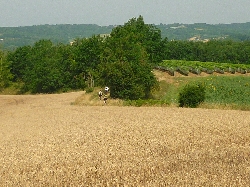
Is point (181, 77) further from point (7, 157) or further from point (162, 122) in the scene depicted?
point (7, 157)

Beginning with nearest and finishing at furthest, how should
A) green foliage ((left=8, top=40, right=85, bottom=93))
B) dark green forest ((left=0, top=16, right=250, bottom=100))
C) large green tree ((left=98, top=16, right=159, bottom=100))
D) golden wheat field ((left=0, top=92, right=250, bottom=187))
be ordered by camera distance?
golden wheat field ((left=0, top=92, right=250, bottom=187))
large green tree ((left=98, top=16, right=159, bottom=100))
dark green forest ((left=0, top=16, right=250, bottom=100))
green foliage ((left=8, top=40, right=85, bottom=93))

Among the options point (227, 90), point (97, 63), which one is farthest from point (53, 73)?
point (227, 90)

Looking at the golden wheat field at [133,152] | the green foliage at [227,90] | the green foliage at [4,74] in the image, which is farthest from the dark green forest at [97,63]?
the golden wheat field at [133,152]

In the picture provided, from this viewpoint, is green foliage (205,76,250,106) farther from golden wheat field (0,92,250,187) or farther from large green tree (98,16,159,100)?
golden wheat field (0,92,250,187)

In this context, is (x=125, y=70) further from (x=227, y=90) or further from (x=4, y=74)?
(x=4, y=74)

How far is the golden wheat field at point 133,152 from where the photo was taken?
12.4m

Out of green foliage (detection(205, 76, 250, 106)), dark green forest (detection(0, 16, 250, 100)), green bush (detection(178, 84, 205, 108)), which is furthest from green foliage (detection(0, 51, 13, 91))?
green bush (detection(178, 84, 205, 108))

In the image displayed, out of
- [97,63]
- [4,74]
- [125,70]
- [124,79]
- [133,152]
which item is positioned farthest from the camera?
[4,74]

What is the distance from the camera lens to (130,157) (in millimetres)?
15609

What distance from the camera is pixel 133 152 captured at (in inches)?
648

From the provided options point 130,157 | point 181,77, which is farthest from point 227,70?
point 130,157

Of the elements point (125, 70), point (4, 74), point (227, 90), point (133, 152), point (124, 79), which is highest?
point (133, 152)

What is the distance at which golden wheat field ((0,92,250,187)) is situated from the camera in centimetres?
1240

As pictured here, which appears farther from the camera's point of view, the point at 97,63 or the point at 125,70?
the point at 97,63
